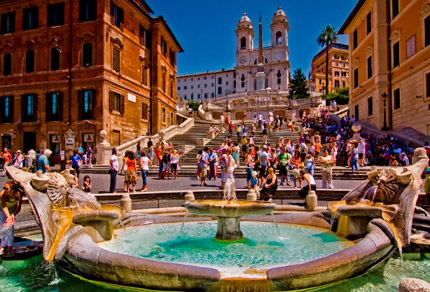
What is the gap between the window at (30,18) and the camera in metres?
29.1

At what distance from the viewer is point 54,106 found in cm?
2834

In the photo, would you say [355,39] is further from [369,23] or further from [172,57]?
[172,57]

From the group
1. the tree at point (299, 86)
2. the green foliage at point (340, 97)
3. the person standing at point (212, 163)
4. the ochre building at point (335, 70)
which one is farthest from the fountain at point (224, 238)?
the ochre building at point (335, 70)

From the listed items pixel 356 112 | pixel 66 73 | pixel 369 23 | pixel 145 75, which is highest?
pixel 369 23

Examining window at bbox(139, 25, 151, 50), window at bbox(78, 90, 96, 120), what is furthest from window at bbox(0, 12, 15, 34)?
window at bbox(139, 25, 151, 50)

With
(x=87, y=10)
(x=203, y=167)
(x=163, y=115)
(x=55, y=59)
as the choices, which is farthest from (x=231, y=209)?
(x=163, y=115)

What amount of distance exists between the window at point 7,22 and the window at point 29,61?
2924mm

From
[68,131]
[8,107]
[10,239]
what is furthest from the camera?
[8,107]

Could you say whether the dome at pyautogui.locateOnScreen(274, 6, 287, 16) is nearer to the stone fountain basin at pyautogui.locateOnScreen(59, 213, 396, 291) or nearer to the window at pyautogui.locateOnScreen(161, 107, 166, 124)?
the window at pyautogui.locateOnScreen(161, 107, 166, 124)

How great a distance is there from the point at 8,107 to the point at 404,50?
3167 centimetres

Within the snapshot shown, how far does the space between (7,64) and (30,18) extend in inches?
176

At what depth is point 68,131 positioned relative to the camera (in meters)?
27.3

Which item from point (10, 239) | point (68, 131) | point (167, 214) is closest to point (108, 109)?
point (68, 131)

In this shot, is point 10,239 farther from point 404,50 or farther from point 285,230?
point 404,50
